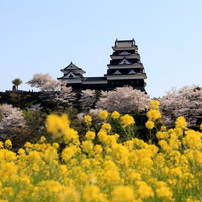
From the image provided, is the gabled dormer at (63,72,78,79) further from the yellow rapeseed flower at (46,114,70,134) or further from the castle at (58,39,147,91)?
the yellow rapeseed flower at (46,114,70,134)

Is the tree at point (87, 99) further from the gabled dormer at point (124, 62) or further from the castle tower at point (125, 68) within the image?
the gabled dormer at point (124, 62)

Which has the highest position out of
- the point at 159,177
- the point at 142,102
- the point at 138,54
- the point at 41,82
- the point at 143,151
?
the point at 138,54

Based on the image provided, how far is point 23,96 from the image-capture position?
4703 centimetres

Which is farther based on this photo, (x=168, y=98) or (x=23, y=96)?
(x=23, y=96)

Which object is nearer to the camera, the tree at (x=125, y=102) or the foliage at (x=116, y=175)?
the foliage at (x=116, y=175)

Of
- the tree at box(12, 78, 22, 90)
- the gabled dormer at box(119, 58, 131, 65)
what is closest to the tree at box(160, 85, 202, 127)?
the gabled dormer at box(119, 58, 131, 65)

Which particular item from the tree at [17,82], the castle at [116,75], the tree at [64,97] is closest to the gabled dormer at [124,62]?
the castle at [116,75]

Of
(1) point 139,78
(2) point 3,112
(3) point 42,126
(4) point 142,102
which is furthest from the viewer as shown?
(1) point 139,78

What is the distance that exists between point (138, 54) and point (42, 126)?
30805mm

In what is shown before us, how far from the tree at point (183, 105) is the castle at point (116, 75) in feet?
32.3

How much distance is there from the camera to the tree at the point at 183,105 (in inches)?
1049

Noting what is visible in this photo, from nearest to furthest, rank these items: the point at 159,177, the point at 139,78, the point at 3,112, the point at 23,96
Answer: the point at 159,177, the point at 3,112, the point at 139,78, the point at 23,96

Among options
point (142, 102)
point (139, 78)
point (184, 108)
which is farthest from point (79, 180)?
point (139, 78)

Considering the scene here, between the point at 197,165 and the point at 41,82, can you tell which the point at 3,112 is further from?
the point at 197,165
